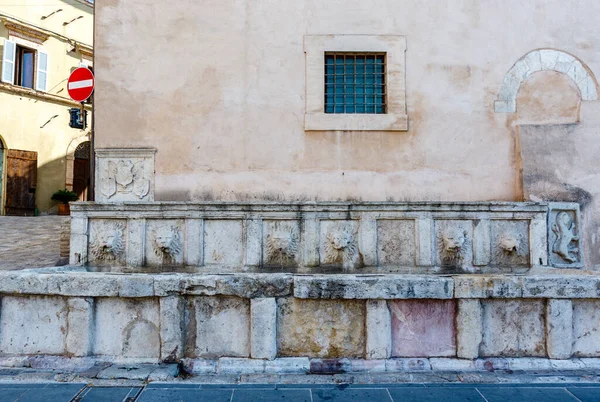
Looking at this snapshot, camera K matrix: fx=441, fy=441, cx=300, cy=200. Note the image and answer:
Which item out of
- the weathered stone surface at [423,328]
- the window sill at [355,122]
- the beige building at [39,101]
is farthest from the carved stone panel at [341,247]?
the beige building at [39,101]

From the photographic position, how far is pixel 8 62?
573 inches

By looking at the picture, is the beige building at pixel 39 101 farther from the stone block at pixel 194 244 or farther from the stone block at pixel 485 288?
the stone block at pixel 485 288

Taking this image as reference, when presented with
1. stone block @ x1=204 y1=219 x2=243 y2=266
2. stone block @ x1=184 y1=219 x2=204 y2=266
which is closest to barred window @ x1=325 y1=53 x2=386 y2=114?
stone block @ x1=204 y1=219 x2=243 y2=266

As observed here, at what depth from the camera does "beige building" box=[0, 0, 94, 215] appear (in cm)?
1455

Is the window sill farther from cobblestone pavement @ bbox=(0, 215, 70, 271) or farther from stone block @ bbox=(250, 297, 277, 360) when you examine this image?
stone block @ bbox=(250, 297, 277, 360)

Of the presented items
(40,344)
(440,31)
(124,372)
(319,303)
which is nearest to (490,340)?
(319,303)

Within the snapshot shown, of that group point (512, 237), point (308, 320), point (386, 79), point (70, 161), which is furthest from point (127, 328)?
point (70, 161)

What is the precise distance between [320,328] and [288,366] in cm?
35

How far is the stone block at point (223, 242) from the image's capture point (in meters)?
6.59

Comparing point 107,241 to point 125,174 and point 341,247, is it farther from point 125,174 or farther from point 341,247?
point 341,247

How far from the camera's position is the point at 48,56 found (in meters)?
15.8

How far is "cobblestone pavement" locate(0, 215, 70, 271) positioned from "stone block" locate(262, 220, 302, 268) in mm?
3320

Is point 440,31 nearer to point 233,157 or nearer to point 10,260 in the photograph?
point 233,157

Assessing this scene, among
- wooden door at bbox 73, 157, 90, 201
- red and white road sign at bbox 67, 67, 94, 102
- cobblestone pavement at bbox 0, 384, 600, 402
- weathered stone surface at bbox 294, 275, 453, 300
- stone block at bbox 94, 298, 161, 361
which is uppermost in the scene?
red and white road sign at bbox 67, 67, 94, 102
